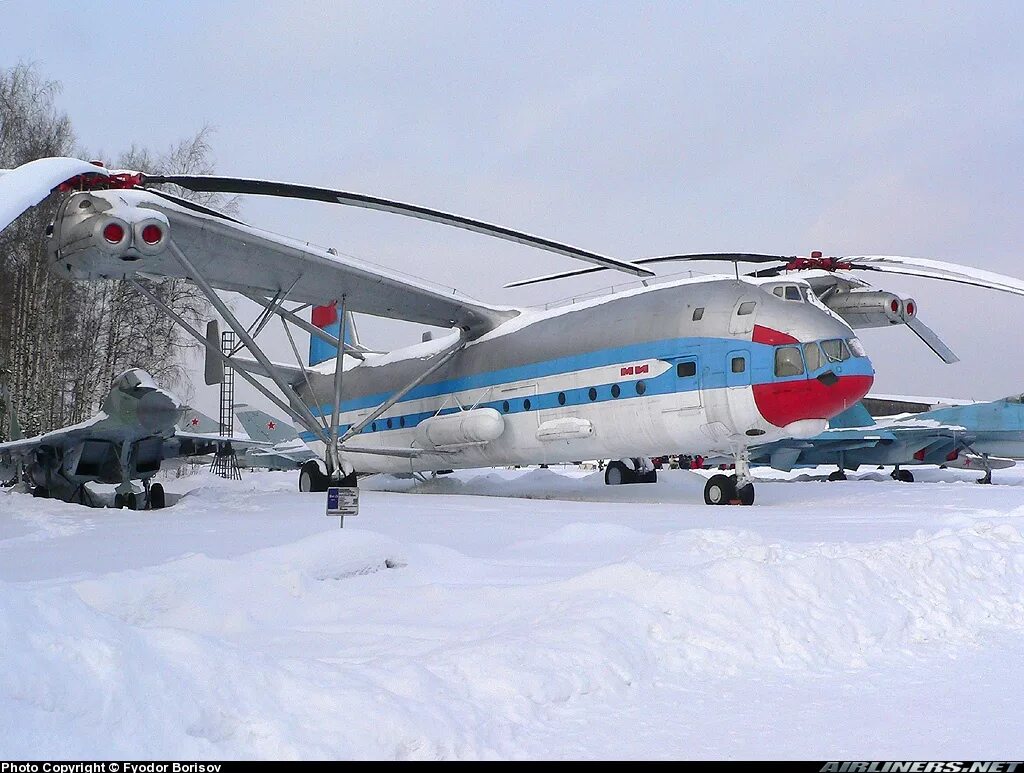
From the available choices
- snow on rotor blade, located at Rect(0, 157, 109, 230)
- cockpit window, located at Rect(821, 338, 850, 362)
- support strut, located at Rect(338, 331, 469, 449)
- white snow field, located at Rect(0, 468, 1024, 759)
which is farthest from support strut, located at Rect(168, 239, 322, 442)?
cockpit window, located at Rect(821, 338, 850, 362)

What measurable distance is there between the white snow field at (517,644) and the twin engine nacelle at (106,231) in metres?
4.65

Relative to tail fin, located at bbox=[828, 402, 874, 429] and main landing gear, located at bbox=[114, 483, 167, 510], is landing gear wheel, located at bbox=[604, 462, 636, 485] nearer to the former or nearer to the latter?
main landing gear, located at bbox=[114, 483, 167, 510]

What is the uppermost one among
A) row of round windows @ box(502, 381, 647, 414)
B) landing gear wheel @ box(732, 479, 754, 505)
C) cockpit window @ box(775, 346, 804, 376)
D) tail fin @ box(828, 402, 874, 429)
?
cockpit window @ box(775, 346, 804, 376)

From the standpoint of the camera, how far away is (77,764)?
2547 millimetres

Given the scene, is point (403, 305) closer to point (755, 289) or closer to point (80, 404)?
point (755, 289)

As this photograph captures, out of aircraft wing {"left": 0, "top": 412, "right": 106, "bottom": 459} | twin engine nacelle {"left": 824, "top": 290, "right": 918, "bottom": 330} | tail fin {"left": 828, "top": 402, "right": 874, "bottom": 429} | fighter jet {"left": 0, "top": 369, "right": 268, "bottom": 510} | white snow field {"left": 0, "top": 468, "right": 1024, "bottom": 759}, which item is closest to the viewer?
white snow field {"left": 0, "top": 468, "right": 1024, "bottom": 759}

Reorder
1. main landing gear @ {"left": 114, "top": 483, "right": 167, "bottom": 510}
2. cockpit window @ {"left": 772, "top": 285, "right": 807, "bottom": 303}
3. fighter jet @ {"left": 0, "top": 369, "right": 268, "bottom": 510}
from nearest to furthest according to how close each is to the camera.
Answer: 1. cockpit window @ {"left": 772, "top": 285, "right": 807, "bottom": 303}
2. fighter jet @ {"left": 0, "top": 369, "right": 268, "bottom": 510}
3. main landing gear @ {"left": 114, "top": 483, "right": 167, "bottom": 510}

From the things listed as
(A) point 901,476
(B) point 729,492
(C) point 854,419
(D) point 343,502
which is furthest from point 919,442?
(D) point 343,502

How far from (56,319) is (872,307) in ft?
70.7

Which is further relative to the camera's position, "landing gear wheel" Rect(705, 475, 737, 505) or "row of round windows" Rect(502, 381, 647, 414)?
"row of round windows" Rect(502, 381, 647, 414)

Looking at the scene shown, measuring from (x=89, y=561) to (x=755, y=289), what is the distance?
437 inches

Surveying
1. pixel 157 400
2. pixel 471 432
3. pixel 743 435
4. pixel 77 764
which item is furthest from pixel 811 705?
pixel 157 400

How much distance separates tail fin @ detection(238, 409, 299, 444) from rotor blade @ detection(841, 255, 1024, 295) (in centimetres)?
3154

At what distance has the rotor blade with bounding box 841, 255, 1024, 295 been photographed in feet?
41.9
